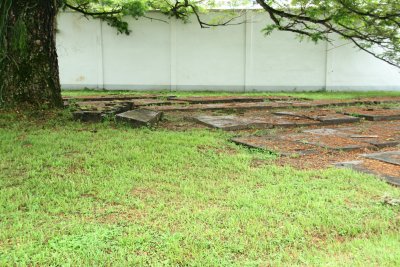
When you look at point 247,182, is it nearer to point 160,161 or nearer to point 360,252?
point 160,161

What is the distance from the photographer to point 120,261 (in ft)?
6.95

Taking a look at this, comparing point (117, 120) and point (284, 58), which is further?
point (284, 58)

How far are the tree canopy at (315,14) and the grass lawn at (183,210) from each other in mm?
4730

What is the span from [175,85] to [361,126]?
8.99 metres

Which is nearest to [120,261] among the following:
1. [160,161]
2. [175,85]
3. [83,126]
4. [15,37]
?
[160,161]

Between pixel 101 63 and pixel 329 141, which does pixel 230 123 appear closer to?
pixel 329 141

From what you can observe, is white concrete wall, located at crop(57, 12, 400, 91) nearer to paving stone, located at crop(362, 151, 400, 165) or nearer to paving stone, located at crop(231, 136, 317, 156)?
paving stone, located at crop(231, 136, 317, 156)

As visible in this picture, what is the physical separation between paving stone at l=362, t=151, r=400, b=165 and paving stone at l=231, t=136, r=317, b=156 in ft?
1.99

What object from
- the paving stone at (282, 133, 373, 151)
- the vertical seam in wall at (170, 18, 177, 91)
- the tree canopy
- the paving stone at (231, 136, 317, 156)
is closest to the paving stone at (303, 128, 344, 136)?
the paving stone at (282, 133, 373, 151)

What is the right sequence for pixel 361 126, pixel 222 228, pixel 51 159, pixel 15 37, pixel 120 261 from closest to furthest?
pixel 120 261 < pixel 222 228 < pixel 51 159 < pixel 15 37 < pixel 361 126

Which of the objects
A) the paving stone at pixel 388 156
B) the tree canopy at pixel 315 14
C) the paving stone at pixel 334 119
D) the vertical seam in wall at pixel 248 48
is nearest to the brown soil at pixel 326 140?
the paving stone at pixel 388 156

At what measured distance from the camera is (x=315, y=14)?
8.66 metres

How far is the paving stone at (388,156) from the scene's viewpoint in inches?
157

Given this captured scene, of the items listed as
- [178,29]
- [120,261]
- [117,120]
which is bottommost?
[120,261]
